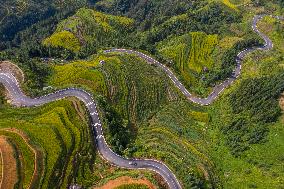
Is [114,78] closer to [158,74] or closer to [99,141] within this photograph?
[158,74]

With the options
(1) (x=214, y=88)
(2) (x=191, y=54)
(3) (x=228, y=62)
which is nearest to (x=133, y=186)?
(1) (x=214, y=88)

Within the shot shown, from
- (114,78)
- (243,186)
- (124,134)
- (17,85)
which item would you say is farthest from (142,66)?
(243,186)

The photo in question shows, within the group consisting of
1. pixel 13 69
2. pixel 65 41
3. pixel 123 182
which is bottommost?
pixel 123 182

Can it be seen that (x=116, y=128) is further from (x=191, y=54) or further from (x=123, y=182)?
(x=191, y=54)

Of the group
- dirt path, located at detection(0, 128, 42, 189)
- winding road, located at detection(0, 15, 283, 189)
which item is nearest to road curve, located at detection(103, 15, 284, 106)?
winding road, located at detection(0, 15, 283, 189)

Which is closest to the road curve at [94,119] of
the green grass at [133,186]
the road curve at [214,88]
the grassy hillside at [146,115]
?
the grassy hillside at [146,115]

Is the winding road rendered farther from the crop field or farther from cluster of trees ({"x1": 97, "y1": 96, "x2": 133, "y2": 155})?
the crop field
